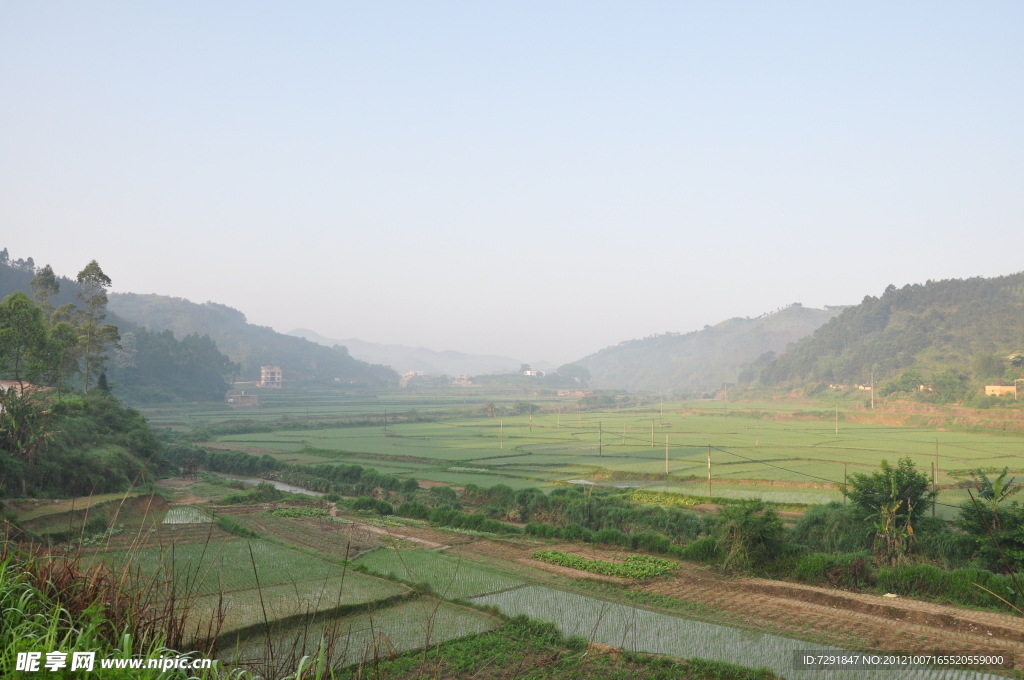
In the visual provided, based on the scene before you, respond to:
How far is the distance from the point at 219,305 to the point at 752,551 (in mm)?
177947

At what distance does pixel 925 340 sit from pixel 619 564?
63521 millimetres

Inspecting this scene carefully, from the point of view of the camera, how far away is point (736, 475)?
80.5ft

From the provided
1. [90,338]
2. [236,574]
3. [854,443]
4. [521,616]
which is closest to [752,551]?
[521,616]

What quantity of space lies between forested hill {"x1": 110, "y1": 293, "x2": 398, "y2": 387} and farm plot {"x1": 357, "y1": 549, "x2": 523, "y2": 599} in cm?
9567

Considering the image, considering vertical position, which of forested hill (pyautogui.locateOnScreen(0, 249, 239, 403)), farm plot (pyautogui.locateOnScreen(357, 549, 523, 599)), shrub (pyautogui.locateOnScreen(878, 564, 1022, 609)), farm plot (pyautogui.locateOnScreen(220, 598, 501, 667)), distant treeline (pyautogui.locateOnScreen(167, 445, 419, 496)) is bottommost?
distant treeline (pyautogui.locateOnScreen(167, 445, 419, 496))

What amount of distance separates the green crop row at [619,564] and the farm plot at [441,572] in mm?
1508

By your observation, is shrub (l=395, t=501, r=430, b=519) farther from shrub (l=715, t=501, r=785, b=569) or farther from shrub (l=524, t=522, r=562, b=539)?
shrub (l=715, t=501, r=785, b=569)

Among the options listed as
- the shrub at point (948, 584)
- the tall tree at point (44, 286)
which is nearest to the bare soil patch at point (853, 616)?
the shrub at point (948, 584)

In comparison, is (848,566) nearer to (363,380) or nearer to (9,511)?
(9,511)

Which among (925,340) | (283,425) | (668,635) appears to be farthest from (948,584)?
(925,340)

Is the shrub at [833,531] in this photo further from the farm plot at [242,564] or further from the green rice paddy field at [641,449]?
the farm plot at [242,564]

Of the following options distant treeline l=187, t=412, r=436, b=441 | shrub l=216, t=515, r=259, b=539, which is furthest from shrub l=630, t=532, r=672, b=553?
distant treeline l=187, t=412, r=436, b=441

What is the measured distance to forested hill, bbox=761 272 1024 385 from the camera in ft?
187

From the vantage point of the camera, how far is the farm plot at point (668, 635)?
8.20 metres
